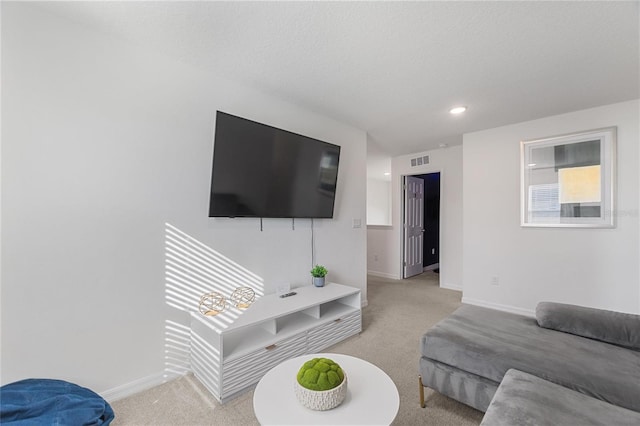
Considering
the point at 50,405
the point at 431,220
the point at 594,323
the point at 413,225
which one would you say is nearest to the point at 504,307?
the point at 594,323

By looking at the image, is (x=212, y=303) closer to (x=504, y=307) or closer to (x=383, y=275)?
(x=504, y=307)

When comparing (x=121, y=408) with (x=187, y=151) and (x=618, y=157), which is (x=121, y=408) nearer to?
(x=187, y=151)

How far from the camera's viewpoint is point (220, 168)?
2.19 m

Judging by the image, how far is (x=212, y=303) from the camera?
84.6 inches

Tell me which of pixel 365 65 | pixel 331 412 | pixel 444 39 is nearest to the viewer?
pixel 331 412

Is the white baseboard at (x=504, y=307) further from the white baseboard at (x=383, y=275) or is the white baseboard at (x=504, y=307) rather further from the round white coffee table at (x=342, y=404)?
the round white coffee table at (x=342, y=404)

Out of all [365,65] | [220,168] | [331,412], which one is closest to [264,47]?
[365,65]

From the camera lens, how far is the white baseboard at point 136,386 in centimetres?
176

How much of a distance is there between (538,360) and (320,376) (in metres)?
1.16

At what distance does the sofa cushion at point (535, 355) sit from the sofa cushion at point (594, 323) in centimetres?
5

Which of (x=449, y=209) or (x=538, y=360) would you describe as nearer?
(x=538, y=360)

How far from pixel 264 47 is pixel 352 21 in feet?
2.11

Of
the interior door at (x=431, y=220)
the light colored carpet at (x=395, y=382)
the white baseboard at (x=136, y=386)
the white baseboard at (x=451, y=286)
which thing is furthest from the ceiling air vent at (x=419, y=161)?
the white baseboard at (x=136, y=386)

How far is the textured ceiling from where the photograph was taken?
1585 millimetres
